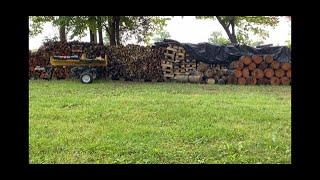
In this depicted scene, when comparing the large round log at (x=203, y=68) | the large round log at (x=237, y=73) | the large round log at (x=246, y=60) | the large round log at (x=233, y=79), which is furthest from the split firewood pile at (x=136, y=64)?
the large round log at (x=246, y=60)

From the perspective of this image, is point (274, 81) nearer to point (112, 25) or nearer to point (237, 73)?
point (237, 73)

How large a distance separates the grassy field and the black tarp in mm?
1422

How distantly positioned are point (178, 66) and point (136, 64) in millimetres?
908

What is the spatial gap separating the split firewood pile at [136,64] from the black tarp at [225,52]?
339 mm

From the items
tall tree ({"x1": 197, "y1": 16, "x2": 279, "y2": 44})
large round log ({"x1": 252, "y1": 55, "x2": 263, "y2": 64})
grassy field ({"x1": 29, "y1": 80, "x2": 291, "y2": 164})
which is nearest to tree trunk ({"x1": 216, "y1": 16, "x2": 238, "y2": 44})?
tall tree ({"x1": 197, "y1": 16, "x2": 279, "y2": 44})

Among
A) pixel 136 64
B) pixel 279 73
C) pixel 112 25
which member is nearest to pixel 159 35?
pixel 112 25

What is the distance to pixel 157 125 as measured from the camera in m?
5.92

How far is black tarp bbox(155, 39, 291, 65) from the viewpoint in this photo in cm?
1049

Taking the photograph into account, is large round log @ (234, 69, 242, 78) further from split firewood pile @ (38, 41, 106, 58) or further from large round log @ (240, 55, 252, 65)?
split firewood pile @ (38, 41, 106, 58)
